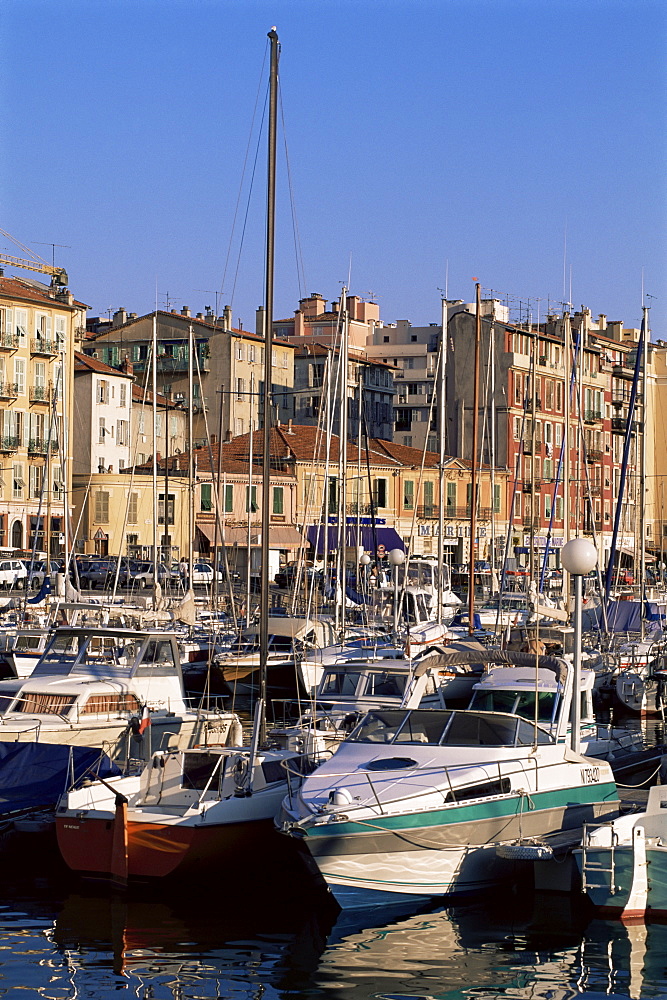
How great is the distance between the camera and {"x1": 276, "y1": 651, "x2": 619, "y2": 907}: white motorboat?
1581 cm

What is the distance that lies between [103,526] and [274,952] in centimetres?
6201

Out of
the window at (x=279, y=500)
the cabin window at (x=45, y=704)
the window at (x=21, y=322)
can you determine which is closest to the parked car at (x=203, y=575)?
the window at (x=279, y=500)

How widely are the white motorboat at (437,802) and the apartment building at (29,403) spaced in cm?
5713

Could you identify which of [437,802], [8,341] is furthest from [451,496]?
[437,802]

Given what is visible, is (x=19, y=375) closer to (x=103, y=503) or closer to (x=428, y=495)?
(x=103, y=503)

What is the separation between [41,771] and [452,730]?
6.34m

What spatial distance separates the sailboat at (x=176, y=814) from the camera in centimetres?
1730

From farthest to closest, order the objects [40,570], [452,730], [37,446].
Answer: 1. [37,446]
2. [40,570]
3. [452,730]

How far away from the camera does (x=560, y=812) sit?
17.4m

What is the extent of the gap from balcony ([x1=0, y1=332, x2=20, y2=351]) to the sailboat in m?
59.2

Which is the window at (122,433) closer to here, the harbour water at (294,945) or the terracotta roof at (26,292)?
the terracotta roof at (26,292)

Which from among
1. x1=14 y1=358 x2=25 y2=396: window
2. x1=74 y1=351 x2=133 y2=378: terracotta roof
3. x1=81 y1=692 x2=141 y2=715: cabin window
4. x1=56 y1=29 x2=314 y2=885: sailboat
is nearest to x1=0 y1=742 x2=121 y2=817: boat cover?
x1=56 y1=29 x2=314 y2=885: sailboat

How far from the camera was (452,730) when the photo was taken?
1805cm

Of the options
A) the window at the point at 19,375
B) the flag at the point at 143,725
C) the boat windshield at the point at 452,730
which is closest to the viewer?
the boat windshield at the point at 452,730
